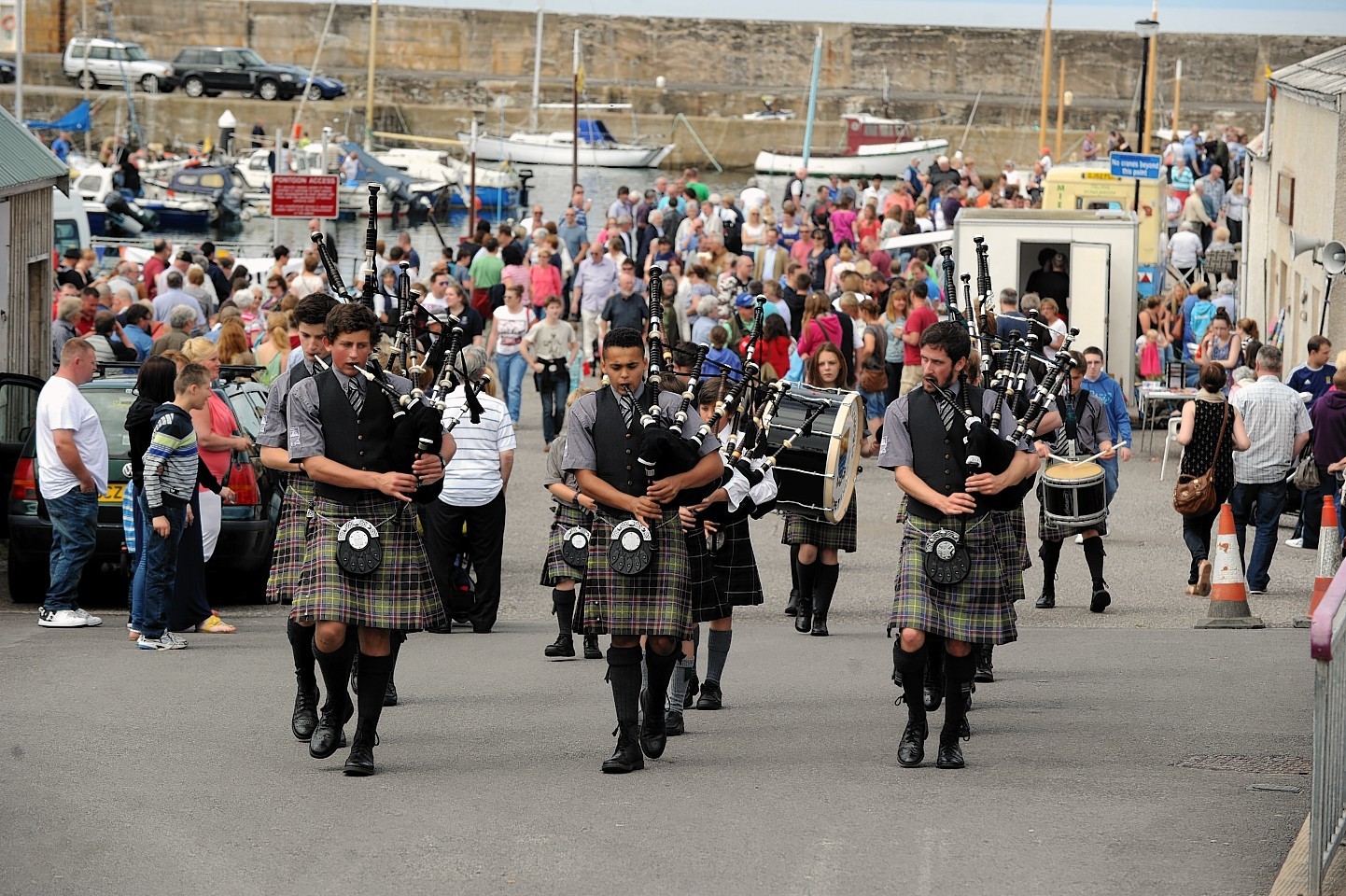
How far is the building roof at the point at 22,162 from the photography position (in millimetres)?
14359

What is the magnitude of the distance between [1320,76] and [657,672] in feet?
47.9

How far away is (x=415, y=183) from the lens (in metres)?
54.0

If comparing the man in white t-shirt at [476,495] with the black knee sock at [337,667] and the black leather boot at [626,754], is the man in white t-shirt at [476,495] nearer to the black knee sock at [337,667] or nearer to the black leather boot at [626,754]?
the black knee sock at [337,667]

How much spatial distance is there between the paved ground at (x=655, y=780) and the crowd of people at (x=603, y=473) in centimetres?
30

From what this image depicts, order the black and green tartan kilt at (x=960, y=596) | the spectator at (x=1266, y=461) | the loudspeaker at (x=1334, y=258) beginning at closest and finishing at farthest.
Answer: the black and green tartan kilt at (x=960, y=596)
the spectator at (x=1266, y=461)
the loudspeaker at (x=1334, y=258)

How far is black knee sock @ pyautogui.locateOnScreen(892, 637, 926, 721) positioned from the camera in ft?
23.6

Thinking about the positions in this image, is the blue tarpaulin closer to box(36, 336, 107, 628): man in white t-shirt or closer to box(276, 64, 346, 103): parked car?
box(276, 64, 346, 103): parked car

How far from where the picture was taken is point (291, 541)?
7453 mm

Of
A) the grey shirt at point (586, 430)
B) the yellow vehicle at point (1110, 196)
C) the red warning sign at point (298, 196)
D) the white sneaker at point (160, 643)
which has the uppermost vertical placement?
the yellow vehicle at point (1110, 196)

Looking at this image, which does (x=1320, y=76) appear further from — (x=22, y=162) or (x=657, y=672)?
(x=657, y=672)

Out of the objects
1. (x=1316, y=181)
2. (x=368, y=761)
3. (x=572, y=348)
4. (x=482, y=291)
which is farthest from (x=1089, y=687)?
(x=482, y=291)

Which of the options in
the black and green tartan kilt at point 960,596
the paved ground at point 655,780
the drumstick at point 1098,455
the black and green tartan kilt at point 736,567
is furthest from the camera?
the drumstick at point 1098,455

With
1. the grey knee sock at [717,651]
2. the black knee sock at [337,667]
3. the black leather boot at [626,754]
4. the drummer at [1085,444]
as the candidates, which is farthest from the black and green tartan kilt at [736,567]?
→ the drummer at [1085,444]

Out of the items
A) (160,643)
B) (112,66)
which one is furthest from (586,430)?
(112,66)
